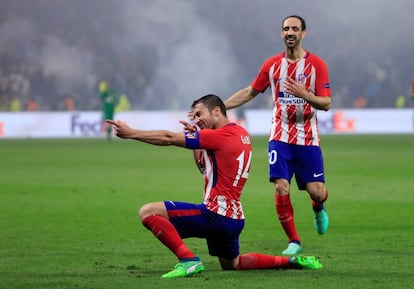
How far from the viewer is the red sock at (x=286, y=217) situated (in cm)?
920

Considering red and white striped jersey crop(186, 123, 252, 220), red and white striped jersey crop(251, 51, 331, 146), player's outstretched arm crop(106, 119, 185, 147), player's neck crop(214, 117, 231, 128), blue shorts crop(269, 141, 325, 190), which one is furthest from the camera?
blue shorts crop(269, 141, 325, 190)

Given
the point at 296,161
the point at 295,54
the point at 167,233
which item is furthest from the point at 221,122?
the point at 296,161

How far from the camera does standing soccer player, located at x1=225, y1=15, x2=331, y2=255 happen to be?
9.29 meters

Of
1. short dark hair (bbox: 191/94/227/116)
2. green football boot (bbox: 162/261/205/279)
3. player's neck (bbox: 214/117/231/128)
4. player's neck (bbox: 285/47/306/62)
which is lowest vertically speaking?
green football boot (bbox: 162/261/205/279)

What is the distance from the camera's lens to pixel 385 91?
1998 inches

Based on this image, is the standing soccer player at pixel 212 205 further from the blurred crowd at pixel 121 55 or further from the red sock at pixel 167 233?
the blurred crowd at pixel 121 55

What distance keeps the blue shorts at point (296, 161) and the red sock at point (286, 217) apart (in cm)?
23

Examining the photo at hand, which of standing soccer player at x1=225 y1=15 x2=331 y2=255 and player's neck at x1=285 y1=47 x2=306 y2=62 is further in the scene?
player's neck at x1=285 y1=47 x2=306 y2=62

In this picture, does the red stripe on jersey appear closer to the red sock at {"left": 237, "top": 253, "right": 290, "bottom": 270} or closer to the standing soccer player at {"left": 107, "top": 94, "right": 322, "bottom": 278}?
the standing soccer player at {"left": 107, "top": 94, "right": 322, "bottom": 278}

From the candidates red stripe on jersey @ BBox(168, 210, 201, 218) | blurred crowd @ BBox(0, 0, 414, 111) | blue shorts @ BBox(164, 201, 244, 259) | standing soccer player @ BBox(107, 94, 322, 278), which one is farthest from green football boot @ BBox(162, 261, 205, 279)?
blurred crowd @ BBox(0, 0, 414, 111)

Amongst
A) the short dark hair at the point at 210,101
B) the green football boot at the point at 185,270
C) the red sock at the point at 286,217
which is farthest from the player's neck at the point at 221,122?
the red sock at the point at 286,217

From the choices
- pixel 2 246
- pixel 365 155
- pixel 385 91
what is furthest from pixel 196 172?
pixel 385 91

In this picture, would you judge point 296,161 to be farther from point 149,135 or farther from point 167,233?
point 149,135

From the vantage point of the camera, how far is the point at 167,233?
7508 millimetres
